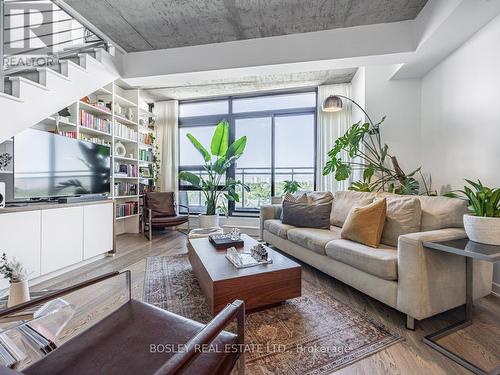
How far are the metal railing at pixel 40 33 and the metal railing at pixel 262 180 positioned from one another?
2.80 meters

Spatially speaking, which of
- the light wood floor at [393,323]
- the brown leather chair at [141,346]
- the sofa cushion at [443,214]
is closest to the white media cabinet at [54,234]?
the light wood floor at [393,323]

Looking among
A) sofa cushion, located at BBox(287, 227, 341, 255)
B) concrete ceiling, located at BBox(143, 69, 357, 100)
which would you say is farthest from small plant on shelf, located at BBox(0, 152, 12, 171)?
sofa cushion, located at BBox(287, 227, 341, 255)

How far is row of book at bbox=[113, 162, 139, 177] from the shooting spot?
4229mm

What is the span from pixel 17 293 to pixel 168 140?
3.76 m

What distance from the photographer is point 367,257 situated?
6.03 feet

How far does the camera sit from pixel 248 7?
2.67 m

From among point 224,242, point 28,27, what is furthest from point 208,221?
point 28,27

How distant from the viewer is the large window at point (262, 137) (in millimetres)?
4719

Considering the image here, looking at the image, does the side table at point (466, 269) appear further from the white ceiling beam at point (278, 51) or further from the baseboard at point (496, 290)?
the white ceiling beam at point (278, 51)

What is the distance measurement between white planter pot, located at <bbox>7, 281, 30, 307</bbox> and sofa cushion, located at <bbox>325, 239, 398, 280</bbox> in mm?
2460

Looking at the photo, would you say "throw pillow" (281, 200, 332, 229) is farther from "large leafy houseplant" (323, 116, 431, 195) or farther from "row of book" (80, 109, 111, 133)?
"row of book" (80, 109, 111, 133)

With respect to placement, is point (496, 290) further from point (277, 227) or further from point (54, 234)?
point (54, 234)

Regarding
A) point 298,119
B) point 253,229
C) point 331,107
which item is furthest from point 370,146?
point 253,229

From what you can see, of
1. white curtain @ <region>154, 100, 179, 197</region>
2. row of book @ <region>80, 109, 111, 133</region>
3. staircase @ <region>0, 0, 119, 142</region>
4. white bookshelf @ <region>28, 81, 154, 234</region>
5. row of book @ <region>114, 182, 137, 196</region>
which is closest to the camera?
staircase @ <region>0, 0, 119, 142</region>
